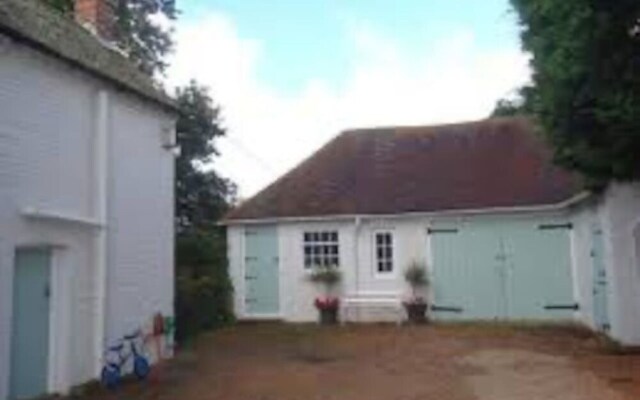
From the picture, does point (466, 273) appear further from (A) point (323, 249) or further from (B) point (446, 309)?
(A) point (323, 249)

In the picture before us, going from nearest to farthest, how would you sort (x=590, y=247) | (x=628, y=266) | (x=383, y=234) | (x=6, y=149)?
(x=6, y=149) → (x=628, y=266) → (x=590, y=247) → (x=383, y=234)

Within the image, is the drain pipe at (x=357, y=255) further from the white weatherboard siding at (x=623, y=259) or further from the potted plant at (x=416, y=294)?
the white weatherboard siding at (x=623, y=259)

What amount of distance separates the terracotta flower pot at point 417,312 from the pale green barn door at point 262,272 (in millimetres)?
3997

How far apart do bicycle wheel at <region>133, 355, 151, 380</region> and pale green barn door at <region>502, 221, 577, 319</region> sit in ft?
37.0

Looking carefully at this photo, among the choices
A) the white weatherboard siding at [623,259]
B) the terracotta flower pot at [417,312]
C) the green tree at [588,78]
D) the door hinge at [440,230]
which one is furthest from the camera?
the door hinge at [440,230]

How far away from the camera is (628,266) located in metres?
16.5

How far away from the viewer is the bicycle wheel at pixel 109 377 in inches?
557

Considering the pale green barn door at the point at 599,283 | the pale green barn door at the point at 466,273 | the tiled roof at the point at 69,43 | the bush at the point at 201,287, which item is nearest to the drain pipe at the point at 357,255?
the pale green barn door at the point at 466,273

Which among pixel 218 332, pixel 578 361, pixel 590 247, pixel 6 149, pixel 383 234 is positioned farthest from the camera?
pixel 383 234

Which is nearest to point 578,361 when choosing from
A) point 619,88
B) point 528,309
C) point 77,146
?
point 619,88

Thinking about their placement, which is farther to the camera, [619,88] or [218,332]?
[218,332]

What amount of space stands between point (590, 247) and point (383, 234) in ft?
20.8

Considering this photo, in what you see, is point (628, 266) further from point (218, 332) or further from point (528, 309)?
point (218, 332)

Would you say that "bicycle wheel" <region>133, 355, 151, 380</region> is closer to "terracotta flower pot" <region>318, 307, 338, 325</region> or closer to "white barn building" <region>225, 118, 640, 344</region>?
"terracotta flower pot" <region>318, 307, 338, 325</region>
